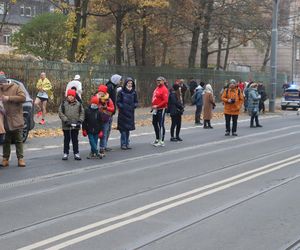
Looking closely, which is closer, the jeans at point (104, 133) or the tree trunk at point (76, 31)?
the jeans at point (104, 133)

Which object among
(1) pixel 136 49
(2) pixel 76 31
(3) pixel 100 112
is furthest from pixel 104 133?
(1) pixel 136 49

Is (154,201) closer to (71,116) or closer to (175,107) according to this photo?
(71,116)

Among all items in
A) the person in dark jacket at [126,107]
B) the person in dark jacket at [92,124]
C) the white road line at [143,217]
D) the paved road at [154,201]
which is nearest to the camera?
the white road line at [143,217]

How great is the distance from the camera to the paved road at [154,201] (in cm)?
621

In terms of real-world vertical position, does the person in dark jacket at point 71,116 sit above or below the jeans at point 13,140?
above

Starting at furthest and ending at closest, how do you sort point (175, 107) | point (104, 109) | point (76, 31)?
point (76, 31) → point (175, 107) → point (104, 109)

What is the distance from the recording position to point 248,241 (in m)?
6.13

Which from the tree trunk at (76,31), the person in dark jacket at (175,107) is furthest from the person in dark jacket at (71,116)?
the tree trunk at (76,31)

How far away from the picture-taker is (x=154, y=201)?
8086 millimetres

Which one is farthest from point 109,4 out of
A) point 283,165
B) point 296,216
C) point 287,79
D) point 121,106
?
point 287,79

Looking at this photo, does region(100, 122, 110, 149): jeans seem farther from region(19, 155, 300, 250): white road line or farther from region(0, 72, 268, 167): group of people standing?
region(19, 155, 300, 250): white road line

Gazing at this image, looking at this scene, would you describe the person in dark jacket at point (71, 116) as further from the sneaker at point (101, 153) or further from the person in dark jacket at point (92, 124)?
the sneaker at point (101, 153)

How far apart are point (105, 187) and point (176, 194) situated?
1.25m

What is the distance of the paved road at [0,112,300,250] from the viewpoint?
6.21 m
